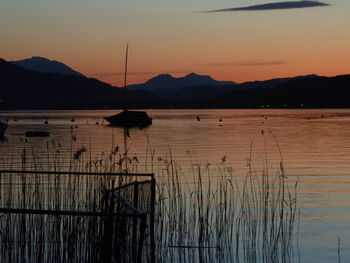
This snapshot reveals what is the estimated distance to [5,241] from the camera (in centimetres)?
1092

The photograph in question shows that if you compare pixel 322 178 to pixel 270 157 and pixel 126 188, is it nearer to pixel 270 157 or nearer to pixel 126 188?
pixel 270 157

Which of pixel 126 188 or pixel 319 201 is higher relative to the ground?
pixel 126 188

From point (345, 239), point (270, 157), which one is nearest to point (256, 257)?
point (345, 239)

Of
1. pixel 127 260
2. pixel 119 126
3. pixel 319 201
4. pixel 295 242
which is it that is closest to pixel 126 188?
pixel 127 260

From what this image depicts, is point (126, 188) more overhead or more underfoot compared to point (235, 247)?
more overhead

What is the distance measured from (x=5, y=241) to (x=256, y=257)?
5.06 m

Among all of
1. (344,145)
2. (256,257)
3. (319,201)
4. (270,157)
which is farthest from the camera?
(344,145)

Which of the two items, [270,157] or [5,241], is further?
[270,157]

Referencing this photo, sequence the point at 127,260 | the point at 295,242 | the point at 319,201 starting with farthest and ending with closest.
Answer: the point at 319,201 → the point at 295,242 → the point at 127,260

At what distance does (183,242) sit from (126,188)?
145 inches

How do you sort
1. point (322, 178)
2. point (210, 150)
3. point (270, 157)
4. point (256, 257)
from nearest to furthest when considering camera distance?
point (256, 257)
point (322, 178)
point (270, 157)
point (210, 150)

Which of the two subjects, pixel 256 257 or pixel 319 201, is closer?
pixel 256 257

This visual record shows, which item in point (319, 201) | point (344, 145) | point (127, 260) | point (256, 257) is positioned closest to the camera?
point (127, 260)

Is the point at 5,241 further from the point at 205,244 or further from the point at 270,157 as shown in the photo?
the point at 270,157
